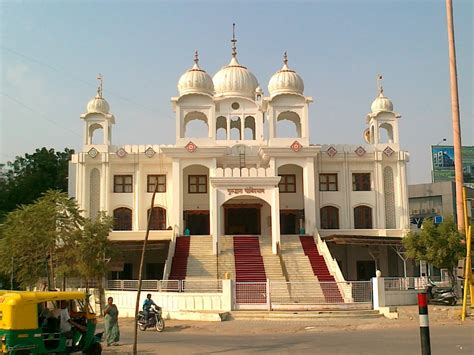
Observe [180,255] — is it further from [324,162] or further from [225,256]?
[324,162]

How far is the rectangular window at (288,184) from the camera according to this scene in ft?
113

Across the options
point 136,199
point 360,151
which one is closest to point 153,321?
point 136,199

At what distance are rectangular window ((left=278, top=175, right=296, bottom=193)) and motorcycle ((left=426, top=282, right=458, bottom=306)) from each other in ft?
42.3

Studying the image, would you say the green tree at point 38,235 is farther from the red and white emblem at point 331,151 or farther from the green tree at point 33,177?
the green tree at point 33,177

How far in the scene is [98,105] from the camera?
1388 inches

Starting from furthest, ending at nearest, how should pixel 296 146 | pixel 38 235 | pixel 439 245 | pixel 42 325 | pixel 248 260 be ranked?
1. pixel 296 146
2. pixel 248 260
3. pixel 439 245
4. pixel 38 235
5. pixel 42 325

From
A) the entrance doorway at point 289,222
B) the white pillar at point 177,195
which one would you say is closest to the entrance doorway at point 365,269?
the entrance doorway at point 289,222

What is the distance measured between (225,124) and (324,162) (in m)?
6.92

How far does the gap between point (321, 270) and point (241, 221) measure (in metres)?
8.47

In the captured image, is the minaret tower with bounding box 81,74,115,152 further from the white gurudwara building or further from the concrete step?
the concrete step

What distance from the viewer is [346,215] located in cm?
3400

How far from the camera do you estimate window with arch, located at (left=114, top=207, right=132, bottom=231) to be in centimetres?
3369

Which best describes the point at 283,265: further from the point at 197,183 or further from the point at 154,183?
the point at 154,183

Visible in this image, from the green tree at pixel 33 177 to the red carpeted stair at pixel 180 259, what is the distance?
56.9 feet
